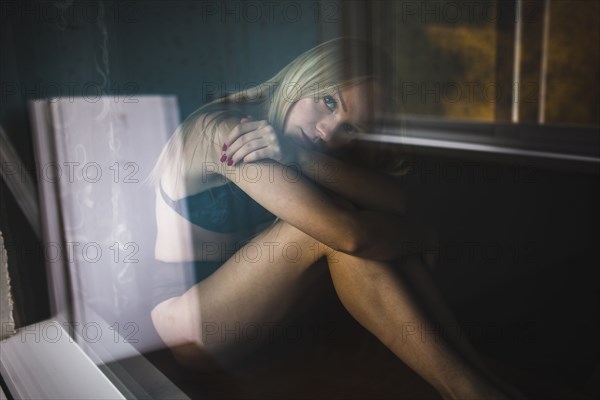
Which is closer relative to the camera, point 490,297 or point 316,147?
point 490,297

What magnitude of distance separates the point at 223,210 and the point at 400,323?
0.49 meters

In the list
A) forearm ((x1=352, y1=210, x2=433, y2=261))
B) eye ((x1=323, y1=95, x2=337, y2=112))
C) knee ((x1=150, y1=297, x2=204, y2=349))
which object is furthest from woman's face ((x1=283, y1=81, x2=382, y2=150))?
knee ((x1=150, y1=297, x2=204, y2=349))

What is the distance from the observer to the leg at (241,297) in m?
0.97

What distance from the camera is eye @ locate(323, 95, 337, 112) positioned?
880 mm

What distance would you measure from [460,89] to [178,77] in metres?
0.78

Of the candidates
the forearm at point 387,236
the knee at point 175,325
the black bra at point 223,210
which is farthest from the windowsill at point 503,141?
the knee at point 175,325

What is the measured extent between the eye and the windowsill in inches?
4.5

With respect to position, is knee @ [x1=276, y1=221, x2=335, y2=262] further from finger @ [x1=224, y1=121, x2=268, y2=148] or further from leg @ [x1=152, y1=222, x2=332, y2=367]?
finger @ [x1=224, y1=121, x2=268, y2=148]

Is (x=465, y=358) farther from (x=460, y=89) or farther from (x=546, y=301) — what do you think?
(x=460, y=89)

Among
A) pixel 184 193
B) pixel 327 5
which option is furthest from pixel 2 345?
pixel 327 5

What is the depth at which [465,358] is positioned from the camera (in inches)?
28.6

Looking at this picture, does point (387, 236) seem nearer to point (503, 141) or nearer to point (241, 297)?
point (503, 141)

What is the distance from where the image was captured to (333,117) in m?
0.88

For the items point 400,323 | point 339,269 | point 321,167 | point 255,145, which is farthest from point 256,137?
point 400,323
